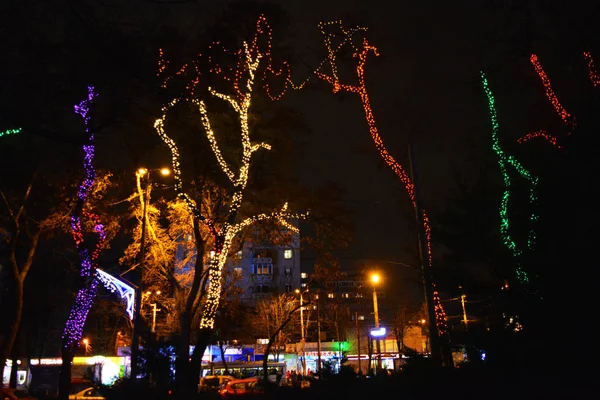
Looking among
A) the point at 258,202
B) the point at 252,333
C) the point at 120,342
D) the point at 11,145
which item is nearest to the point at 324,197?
the point at 258,202

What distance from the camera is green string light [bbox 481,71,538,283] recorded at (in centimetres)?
980

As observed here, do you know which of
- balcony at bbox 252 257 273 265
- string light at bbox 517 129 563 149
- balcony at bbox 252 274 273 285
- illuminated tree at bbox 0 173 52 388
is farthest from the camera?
balcony at bbox 252 257 273 265

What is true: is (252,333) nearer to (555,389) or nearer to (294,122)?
(294,122)

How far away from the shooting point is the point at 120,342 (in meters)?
60.7

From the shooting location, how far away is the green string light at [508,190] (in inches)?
386

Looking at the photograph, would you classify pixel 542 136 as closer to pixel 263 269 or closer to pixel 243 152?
pixel 243 152

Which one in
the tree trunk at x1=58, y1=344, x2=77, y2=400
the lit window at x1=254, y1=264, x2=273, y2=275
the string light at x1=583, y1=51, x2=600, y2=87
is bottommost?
the tree trunk at x1=58, y1=344, x2=77, y2=400

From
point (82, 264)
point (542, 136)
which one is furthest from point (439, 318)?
point (82, 264)

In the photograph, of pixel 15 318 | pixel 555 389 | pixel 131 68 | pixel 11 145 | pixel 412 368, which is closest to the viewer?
pixel 555 389

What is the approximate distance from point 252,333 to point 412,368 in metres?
51.9

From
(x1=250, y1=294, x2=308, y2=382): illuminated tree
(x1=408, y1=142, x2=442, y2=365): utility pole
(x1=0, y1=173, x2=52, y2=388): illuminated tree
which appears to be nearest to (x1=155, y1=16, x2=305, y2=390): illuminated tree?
(x1=408, y1=142, x2=442, y2=365): utility pole

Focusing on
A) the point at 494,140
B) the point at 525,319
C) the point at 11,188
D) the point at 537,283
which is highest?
the point at 11,188

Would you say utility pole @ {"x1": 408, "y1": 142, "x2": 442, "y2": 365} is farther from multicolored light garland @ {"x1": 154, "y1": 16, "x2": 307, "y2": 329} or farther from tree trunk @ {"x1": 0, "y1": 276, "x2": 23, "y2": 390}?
tree trunk @ {"x1": 0, "y1": 276, "x2": 23, "y2": 390}

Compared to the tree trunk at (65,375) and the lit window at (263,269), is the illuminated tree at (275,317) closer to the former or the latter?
the lit window at (263,269)
